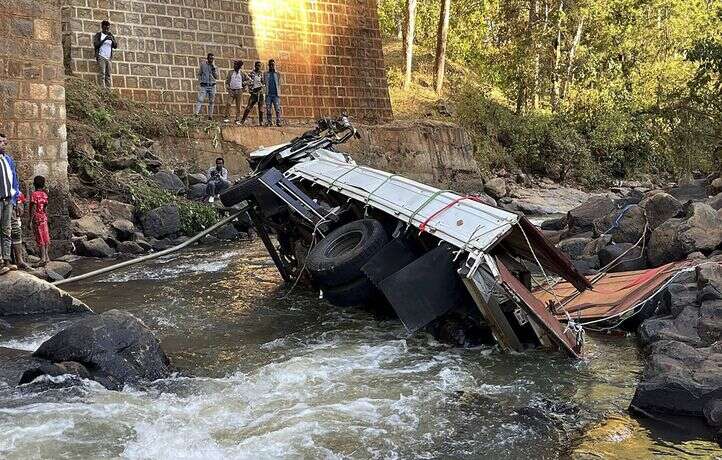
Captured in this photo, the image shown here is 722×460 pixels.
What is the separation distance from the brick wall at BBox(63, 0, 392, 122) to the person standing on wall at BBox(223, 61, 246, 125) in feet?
1.75

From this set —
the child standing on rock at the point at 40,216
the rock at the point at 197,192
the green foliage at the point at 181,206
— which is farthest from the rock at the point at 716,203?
the rock at the point at 197,192

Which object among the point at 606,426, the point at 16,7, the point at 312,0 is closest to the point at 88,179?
the point at 16,7

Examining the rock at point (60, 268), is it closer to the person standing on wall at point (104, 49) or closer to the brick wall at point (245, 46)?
the person standing on wall at point (104, 49)

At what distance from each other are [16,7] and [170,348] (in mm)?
7049

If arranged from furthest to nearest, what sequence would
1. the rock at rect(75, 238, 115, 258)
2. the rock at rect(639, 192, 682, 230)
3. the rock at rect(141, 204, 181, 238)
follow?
the rock at rect(141, 204, 181, 238), the rock at rect(75, 238, 115, 258), the rock at rect(639, 192, 682, 230)

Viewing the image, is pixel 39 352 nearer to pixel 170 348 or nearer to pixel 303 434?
pixel 170 348

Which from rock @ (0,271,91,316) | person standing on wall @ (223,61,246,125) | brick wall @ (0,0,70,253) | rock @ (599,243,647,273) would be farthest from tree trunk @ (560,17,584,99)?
rock @ (0,271,91,316)

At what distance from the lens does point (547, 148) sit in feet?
103

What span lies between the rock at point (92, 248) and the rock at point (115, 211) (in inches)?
56.8

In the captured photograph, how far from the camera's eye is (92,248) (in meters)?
14.4

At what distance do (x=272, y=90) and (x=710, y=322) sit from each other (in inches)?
633

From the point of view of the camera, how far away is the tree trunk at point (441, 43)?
31.2 metres

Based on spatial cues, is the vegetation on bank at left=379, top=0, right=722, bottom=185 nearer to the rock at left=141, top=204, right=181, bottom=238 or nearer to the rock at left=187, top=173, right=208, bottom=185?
the rock at left=187, top=173, right=208, bottom=185

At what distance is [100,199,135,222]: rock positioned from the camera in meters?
16.0
